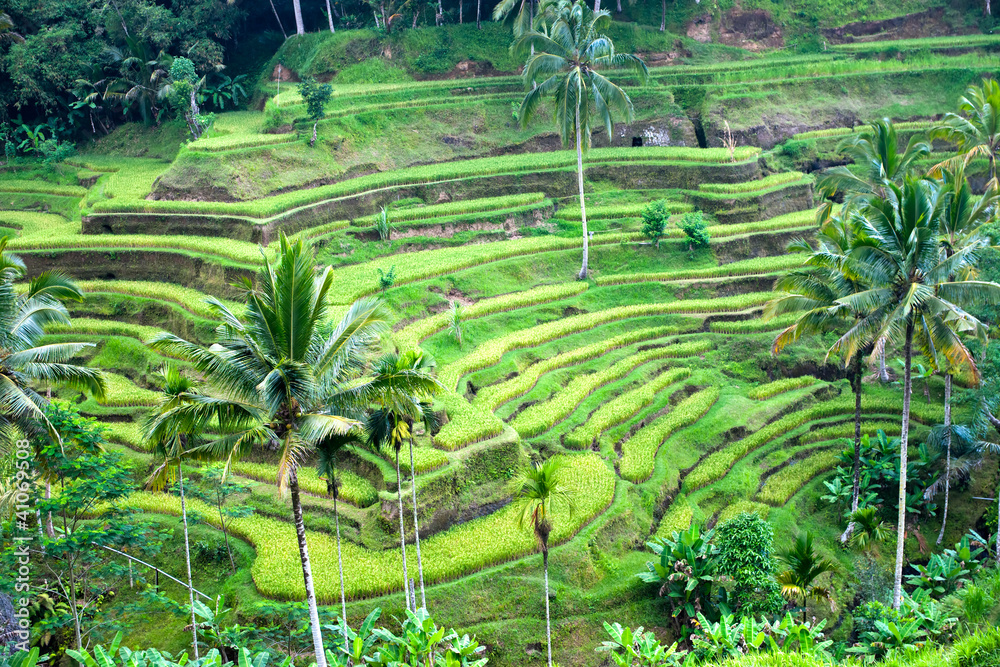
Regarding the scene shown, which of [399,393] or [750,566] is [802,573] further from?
[399,393]

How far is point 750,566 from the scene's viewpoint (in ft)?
63.7

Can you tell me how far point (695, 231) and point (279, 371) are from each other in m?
25.1

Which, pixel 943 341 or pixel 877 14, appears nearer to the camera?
pixel 943 341

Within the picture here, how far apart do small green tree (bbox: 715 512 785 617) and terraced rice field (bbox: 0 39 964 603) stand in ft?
9.05

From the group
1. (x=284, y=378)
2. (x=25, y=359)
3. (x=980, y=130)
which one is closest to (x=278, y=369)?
(x=284, y=378)

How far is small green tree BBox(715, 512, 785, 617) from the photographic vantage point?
1928 cm

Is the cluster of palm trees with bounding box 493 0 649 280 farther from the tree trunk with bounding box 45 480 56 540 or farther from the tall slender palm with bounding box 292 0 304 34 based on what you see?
the tall slender palm with bounding box 292 0 304 34

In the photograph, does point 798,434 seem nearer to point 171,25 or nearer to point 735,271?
point 735,271

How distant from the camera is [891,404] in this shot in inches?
1110

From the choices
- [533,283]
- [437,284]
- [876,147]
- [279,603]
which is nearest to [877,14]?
[876,147]

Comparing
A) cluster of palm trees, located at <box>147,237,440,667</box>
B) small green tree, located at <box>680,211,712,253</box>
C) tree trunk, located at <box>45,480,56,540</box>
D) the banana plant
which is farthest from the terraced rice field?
cluster of palm trees, located at <box>147,237,440,667</box>

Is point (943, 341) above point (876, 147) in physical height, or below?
below

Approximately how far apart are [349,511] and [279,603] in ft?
11.0

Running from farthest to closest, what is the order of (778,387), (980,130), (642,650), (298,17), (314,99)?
1. (298,17)
2. (314,99)
3. (980,130)
4. (778,387)
5. (642,650)
